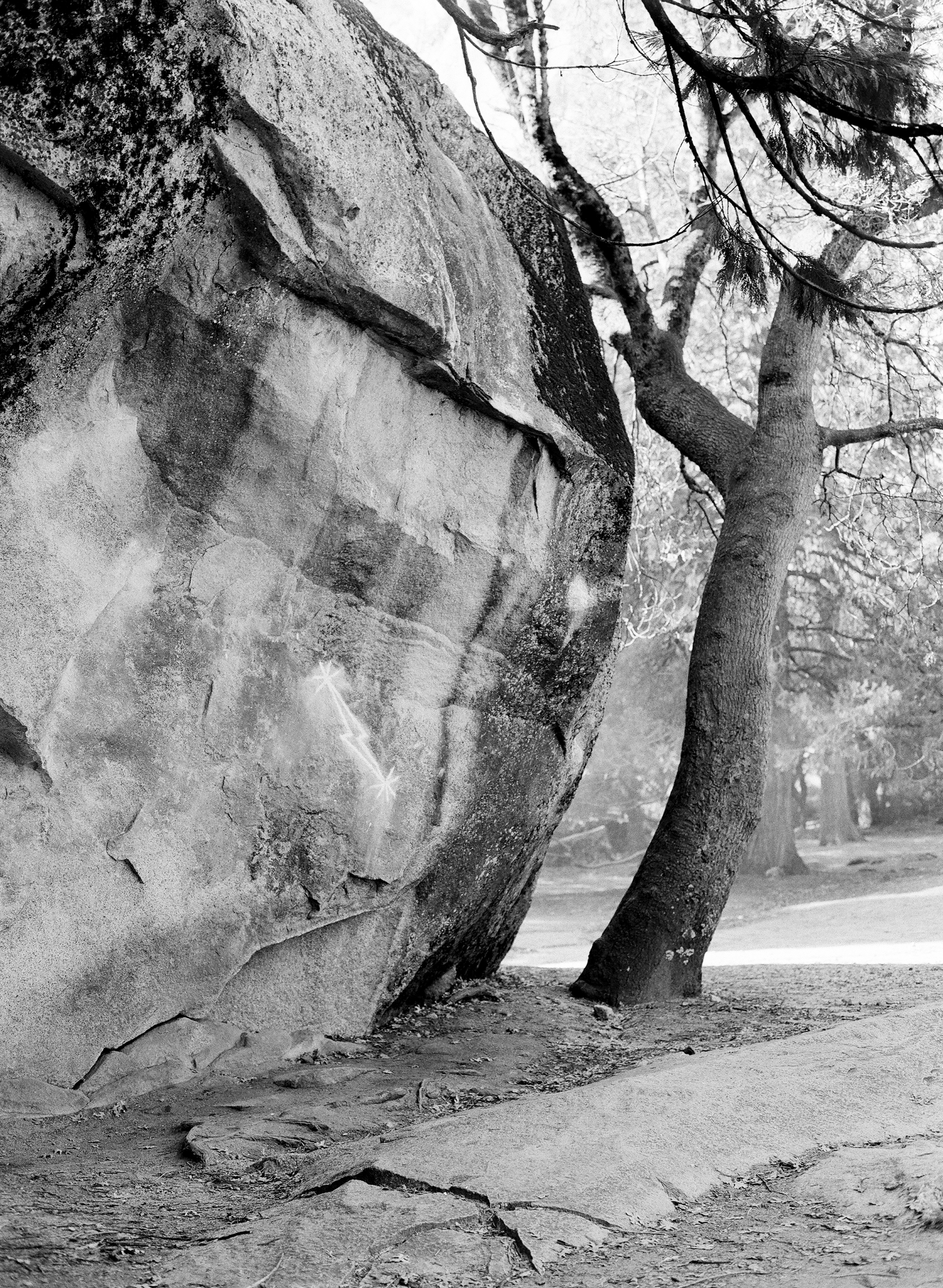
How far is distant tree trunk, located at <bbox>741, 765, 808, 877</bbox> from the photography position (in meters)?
18.6

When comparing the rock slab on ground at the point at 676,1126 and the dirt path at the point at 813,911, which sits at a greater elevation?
the rock slab on ground at the point at 676,1126

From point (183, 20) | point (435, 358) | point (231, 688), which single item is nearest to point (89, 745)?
point (231, 688)

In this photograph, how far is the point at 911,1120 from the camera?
409 centimetres

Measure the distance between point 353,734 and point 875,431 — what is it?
4.46m

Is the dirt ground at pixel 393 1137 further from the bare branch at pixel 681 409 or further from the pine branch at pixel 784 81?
the bare branch at pixel 681 409

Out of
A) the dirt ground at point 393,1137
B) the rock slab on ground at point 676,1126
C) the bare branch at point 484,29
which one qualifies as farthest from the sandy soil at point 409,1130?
the bare branch at point 484,29

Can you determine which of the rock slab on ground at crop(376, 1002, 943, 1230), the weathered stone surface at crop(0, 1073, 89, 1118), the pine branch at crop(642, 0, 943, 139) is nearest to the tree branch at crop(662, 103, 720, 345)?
the pine branch at crop(642, 0, 943, 139)

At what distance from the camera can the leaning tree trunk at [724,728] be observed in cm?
678

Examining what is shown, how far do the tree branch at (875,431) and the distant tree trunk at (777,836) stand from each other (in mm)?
11178

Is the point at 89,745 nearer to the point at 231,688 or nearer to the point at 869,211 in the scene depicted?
the point at 231,688

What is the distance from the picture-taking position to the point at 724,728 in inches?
276

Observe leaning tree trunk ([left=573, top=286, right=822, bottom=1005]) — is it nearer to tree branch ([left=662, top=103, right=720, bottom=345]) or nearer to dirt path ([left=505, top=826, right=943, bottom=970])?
tree branch ([left=662, top=103, right=720, bottom=345])

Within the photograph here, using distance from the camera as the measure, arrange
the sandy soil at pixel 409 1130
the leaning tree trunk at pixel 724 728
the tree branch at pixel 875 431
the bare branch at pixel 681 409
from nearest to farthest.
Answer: the sandy soil at pixel 409 1130 → the leaning tree trunk at pixel 724 728 → the tree branch at pixel 875 431 → the bare branch at pixel 681 409

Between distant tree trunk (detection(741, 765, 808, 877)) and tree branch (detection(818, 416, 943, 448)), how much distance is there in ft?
36.7
